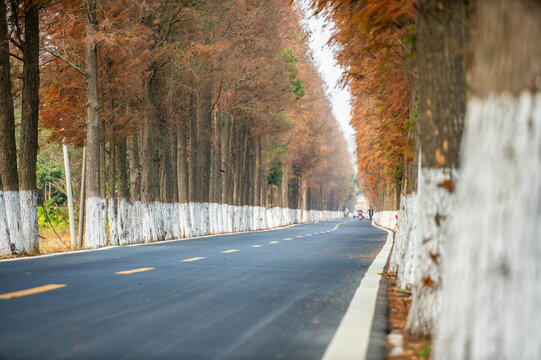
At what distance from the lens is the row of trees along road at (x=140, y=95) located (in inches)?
805

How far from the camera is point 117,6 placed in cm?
2614

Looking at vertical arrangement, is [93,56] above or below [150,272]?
above

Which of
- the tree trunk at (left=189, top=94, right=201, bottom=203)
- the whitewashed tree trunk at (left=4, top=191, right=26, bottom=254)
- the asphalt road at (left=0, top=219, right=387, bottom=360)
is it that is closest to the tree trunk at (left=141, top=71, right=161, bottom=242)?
the tree trunk at (left=189, top=94, right=201, bottom=203)

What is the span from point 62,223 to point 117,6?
946 inches

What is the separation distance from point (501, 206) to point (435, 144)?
311cm

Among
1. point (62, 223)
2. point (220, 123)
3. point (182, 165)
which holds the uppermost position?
point (220, 123)

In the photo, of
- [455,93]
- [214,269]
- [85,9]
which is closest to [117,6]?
[85,9]

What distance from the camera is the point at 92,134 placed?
25.0 metres

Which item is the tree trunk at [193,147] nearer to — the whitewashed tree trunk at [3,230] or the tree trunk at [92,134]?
the tree trunk at [92,134]

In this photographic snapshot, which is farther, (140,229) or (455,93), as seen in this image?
(140,229)

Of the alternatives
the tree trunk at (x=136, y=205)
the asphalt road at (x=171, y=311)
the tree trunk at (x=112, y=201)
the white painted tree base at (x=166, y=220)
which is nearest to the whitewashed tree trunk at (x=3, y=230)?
the asphalt road at (x=171, y=311)

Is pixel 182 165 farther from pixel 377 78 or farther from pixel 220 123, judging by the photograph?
pixel 377 78

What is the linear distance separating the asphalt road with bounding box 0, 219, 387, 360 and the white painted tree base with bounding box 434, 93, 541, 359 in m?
2.02

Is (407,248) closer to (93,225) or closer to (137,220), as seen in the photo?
(93,225)
